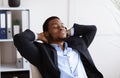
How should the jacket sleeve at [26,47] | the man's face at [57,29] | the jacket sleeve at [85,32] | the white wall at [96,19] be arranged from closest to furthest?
the jacket sleeve at [26,47] → the man's face at [57,29] → the jacket sleeve at [85,32] → the white wall at [96,19]

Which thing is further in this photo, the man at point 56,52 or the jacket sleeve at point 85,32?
the jacket sleeve at point 85,32

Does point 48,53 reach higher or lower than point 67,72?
higher

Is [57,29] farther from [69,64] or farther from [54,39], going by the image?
[69,64]

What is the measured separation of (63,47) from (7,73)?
1021mm

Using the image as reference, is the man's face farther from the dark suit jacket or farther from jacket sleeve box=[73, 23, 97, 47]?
jacket sleeve box=[73, 23, 97, 47]

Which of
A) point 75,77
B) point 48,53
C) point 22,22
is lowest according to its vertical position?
point 75,77

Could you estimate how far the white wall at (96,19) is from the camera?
325 centimetres

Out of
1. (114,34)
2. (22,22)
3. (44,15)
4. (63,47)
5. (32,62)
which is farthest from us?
(114,34)

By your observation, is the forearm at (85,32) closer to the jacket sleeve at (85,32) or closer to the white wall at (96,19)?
the jacket sleeve at (85,32)

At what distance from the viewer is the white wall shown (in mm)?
3252

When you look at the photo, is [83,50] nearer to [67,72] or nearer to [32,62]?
[67,72]

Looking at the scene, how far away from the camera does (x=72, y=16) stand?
10.9 ft

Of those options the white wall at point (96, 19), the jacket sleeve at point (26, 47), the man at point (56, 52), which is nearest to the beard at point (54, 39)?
the man at point (56, 52)

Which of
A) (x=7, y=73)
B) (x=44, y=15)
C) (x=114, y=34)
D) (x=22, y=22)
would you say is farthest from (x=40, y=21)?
(x=114, y=34)
